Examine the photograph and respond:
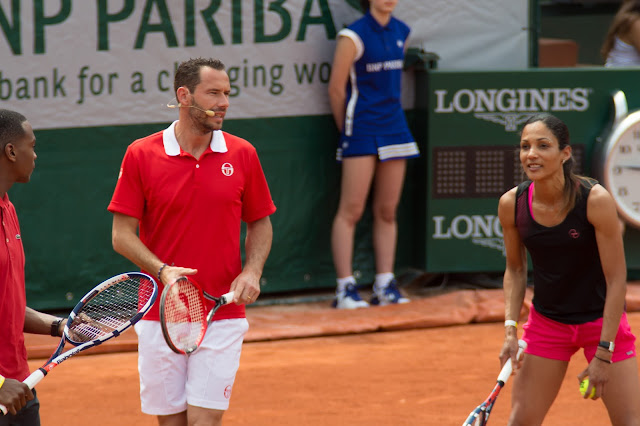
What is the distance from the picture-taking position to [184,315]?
3.84m

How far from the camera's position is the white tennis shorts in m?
4.03

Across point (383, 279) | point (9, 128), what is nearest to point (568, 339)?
point (9, 128)

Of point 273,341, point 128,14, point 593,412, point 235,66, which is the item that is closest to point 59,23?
point 128,14

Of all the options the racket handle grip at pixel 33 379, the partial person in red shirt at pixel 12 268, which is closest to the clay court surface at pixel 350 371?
the partial person in red shirt at pixel 12 268

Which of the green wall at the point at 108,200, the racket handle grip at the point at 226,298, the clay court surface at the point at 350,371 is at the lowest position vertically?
the clay court surface at the point at 350,371

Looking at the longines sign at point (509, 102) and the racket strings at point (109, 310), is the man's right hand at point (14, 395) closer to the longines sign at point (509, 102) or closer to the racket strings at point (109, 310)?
the racket strings at point (109, 310)

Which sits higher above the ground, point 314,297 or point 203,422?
point 203,422

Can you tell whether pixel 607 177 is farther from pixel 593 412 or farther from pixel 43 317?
pixel 43 317

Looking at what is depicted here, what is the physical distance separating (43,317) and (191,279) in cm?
54

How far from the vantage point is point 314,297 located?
8.05m

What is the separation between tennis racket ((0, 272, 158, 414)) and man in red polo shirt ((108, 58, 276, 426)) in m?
0.12

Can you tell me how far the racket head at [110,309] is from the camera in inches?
147

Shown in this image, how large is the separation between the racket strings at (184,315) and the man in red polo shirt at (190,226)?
0.49ft

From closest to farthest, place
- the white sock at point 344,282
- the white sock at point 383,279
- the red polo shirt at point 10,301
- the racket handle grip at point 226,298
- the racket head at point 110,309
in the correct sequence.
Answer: the red polo shirt at point 10,301
the racket head at point 110,309
the racket handle grip at point 226,298
the white sock at point 344,282
the white sock at point 383,279
